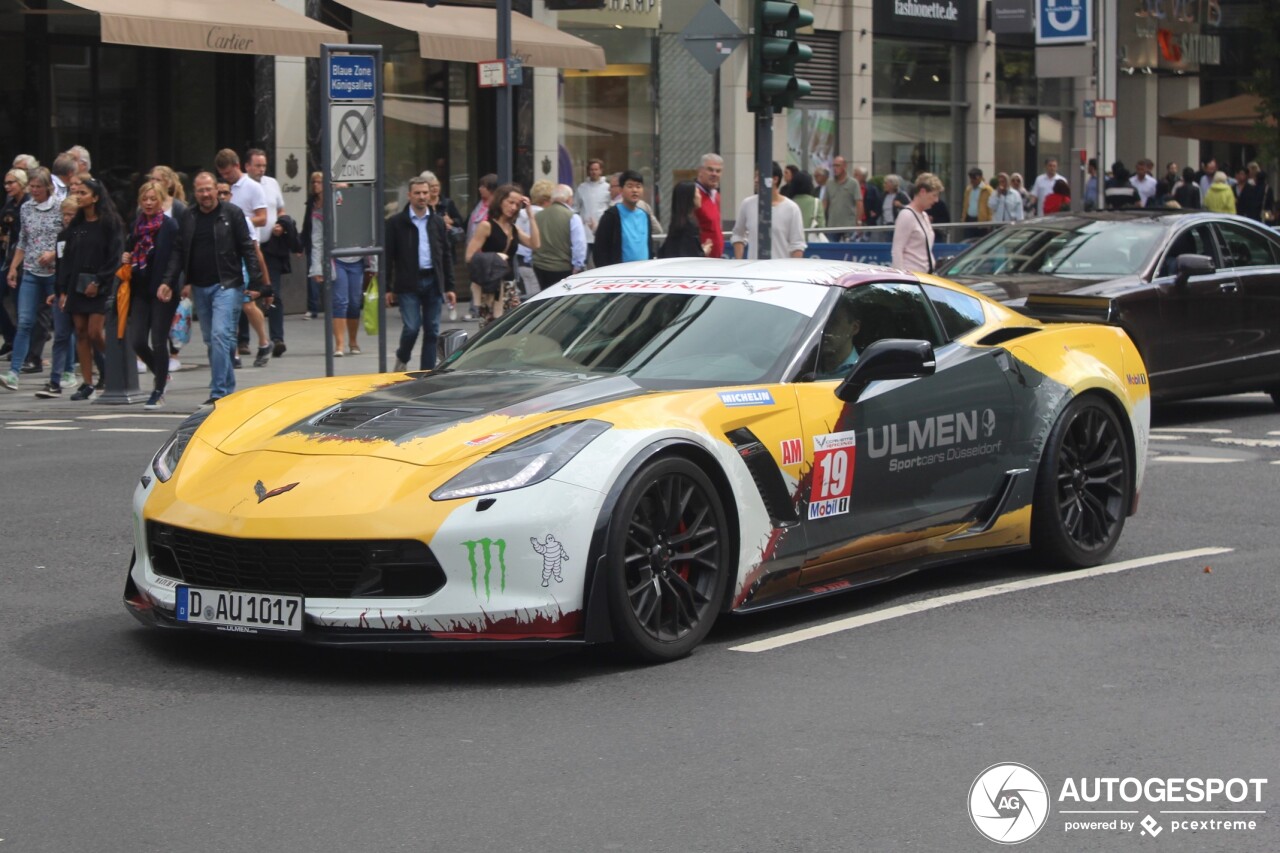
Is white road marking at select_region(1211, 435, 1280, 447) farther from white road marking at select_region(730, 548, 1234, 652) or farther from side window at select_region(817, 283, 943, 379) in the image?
side window at select_region(817, 283, 943, 379)

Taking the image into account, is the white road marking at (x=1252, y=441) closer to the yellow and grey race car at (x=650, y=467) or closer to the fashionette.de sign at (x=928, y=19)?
the yellow and grey race car at (x=650, y=467)

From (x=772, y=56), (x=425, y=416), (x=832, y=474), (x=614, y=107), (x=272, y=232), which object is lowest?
(x=832, y=474)

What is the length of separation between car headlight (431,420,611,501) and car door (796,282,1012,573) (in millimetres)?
1091

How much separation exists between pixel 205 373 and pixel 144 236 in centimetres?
324

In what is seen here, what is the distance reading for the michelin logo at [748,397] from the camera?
6.97 meters

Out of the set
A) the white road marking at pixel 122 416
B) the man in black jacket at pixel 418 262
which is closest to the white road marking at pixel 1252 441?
the man in black jacket at pixel 418 262

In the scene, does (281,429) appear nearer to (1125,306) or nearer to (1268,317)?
(1125,306)

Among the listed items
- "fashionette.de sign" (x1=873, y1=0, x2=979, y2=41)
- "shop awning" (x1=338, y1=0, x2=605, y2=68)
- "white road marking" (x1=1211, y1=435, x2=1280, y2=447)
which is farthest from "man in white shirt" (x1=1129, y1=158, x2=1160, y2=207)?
"white road marking" (x1=1211, y1=435, x2=1280, y2=447)

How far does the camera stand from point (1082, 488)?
857 centimetres

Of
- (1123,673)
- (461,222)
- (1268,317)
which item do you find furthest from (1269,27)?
(1123,673)

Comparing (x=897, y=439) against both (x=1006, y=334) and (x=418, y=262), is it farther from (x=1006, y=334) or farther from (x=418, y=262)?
(x=418, y=262)

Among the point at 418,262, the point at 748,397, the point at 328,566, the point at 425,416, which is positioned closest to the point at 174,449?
the point at 425,416

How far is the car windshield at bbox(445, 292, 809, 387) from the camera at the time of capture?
24.0 ft

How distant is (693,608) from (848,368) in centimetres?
136
